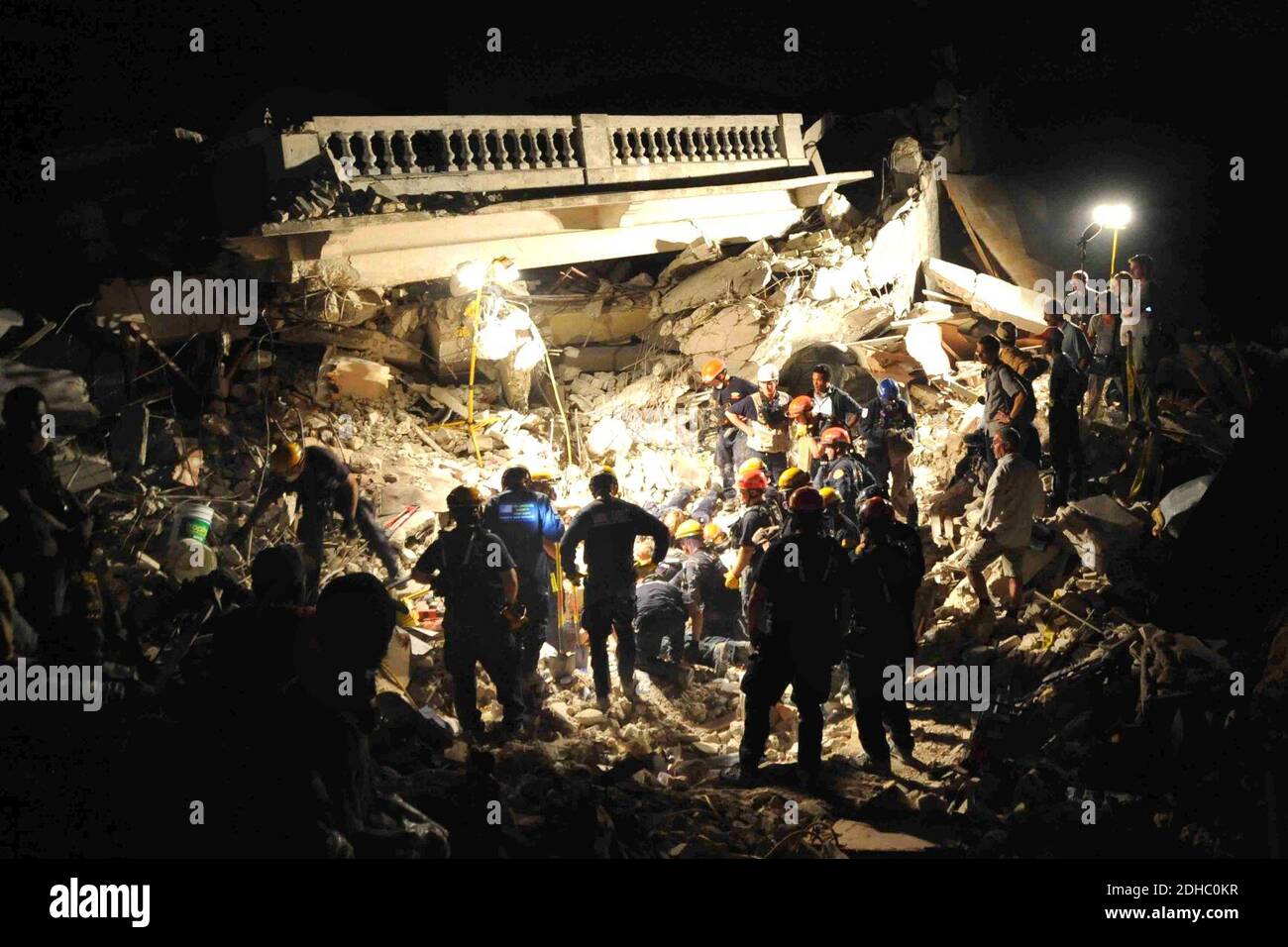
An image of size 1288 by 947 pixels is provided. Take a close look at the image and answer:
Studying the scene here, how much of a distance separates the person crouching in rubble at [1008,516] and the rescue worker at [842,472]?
38.7 inches

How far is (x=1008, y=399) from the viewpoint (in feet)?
26.4

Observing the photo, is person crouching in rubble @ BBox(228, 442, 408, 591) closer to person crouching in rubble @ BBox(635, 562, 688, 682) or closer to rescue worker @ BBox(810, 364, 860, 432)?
person crouching in rubble @ BBox(635, 562, 688, 682)

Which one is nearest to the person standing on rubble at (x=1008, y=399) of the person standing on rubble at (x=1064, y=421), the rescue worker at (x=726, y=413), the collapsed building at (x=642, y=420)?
the person standing on rubble at (x=1064, y=421)

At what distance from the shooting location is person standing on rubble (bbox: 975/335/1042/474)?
26.1 feet

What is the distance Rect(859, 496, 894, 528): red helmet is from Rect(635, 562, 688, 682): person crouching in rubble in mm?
1976

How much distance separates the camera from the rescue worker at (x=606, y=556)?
6.77 m

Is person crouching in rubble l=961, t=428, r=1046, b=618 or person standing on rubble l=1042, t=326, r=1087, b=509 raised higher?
person standing on rubble l=1042, t=326, r=1087, b=509

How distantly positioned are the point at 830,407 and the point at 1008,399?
161cm

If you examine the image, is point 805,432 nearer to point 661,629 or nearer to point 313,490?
point 661,629

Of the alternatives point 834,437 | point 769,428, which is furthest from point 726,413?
point 834,437

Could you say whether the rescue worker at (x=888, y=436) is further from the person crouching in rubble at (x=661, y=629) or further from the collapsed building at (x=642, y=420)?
the person crouching in rubble at (x=661, y=629)

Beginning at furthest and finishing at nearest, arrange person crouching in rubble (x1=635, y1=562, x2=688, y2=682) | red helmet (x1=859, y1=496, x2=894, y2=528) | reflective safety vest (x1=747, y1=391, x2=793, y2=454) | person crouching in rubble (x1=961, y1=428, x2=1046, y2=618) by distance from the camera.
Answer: reflective safety vest (x1=747, y1=391, x2=793, y2=454) < person crouching in rubble (x1=635, y1=562, x2=688, y2=682) < person crouching in rubble (x1=961, y1=428, x2=1046, y2=618) < red helmet (x1=859, y1=496, x2=894, y2=528)

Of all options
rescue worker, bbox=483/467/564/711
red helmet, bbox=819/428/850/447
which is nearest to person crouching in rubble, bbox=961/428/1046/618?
red helmet, bbox=819/428/850/447
